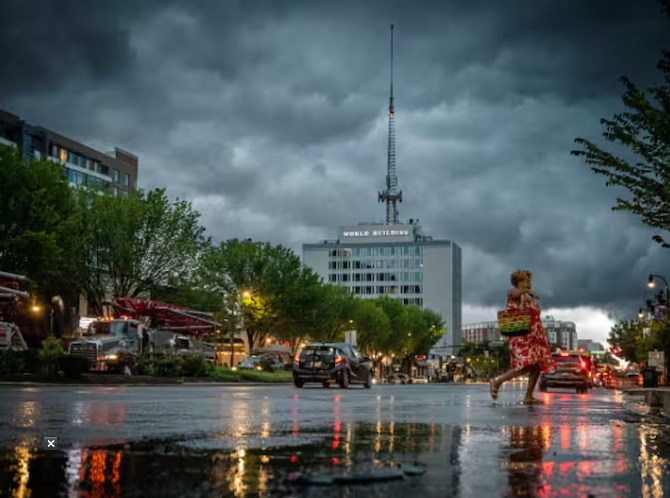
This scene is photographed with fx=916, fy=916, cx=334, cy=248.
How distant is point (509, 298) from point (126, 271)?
139 feet

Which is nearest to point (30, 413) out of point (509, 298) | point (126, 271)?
point (509, 298)

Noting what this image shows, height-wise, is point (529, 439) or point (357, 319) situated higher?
point (357, 319)

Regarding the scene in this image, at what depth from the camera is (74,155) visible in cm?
11625

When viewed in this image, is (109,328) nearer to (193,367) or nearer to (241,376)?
(193,367)

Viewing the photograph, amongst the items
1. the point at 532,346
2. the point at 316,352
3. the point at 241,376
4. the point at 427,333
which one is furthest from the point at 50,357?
the point at 427,333

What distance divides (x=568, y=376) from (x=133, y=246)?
29.8 meters

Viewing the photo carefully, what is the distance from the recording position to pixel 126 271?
54.9 m

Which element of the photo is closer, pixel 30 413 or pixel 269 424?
pixel 269 424

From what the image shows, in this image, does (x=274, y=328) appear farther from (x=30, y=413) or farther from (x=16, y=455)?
(x=16, y=455)

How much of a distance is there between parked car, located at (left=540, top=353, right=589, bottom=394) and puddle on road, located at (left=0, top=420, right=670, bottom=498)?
25622 mm

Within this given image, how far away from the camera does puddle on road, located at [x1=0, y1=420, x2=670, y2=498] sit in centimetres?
525

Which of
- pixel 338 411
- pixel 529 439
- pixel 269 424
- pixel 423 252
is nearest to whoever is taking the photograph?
pixel 529 439

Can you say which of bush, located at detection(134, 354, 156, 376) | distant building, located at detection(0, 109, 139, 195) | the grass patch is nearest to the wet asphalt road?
bush, located at detection(134, 354, 156, 376)

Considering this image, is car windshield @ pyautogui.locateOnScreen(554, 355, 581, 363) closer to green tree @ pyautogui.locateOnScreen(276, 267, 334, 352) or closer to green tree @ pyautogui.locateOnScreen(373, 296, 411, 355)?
green tree @ pyautogui.locateOnScreen(276, 267, 334, 352)
